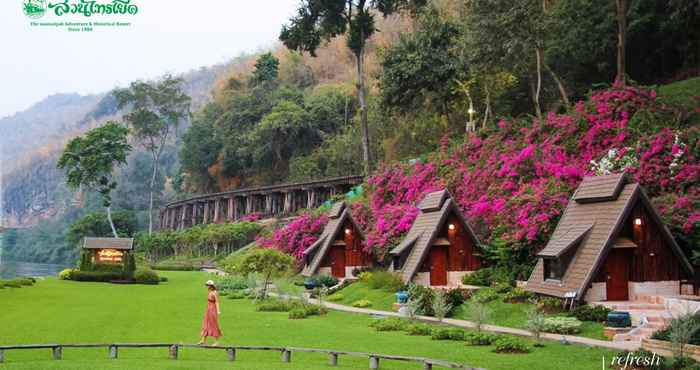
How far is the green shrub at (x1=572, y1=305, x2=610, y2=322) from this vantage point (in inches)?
909

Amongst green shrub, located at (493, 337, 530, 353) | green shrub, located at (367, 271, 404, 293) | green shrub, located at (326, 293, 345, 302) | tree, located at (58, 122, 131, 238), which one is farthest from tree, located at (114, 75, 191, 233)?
green shrub, located at (493, 337, 530, 353)

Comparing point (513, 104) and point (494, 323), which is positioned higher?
point (513, 104)

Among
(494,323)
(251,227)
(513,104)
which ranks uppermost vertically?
(513,104)

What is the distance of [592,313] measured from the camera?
23.3 m

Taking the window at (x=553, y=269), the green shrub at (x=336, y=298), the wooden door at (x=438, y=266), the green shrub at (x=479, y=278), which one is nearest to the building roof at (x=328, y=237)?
the green shrub at (x=336, y=298)

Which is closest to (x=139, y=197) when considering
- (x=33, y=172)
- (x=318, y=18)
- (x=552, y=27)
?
(x=33, y=172)

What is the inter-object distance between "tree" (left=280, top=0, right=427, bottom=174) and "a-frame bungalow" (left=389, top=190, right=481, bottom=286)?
59.8 ft

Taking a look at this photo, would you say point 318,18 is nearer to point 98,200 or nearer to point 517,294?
point 517,294

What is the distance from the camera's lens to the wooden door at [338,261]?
142 feet

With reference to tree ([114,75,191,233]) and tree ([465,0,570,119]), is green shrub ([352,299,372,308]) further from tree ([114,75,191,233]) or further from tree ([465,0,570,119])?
tree ([114,75,191,233])

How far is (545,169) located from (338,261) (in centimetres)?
1392

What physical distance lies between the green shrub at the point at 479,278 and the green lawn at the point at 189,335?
21.0ft

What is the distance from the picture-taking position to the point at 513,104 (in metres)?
52.3

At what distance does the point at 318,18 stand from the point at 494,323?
32.9m
